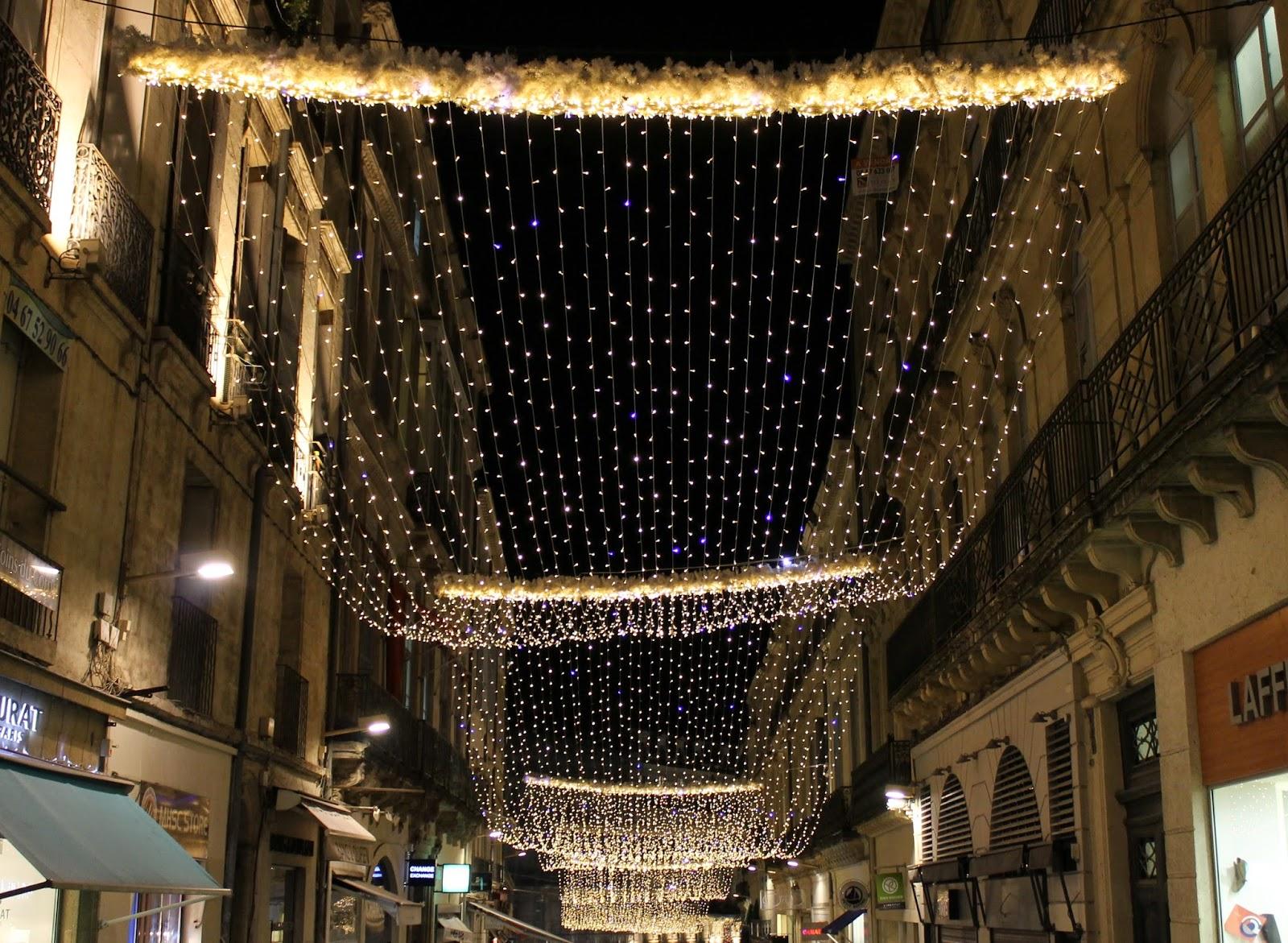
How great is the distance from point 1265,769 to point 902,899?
1460cm

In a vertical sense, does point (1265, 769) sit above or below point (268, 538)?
below

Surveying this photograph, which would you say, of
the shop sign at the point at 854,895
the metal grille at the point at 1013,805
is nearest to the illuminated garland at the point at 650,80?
the metal grille at the point at 1013,805

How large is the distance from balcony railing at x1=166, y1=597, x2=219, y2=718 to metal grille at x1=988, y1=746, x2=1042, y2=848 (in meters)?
8.20

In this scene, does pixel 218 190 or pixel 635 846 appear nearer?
pixel 218 190


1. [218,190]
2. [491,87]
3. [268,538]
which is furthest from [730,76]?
[268,538]

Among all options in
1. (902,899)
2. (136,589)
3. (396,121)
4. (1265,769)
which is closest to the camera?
(1265,769)

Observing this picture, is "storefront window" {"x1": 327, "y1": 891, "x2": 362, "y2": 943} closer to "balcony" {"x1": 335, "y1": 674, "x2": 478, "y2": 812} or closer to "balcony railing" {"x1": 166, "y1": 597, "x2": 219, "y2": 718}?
"balcony" {"x1": 335, "y1": 674, "x2": 478, "y2": 812}

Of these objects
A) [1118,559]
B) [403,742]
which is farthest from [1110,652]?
[403,742]

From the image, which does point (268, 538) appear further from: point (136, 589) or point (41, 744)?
point (41, 744)

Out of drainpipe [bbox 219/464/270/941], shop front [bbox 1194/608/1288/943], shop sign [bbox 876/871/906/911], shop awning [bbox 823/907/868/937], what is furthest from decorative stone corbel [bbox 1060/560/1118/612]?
shop awning [bbox 823/907/868/937]

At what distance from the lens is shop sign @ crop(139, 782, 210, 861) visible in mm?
11734

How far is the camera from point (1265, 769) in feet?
27.5

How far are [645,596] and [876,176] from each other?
8970 mm

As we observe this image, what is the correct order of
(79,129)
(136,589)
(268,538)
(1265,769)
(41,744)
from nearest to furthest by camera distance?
(1265,769) → (41,744) → (79,129) → (136,589) → (268,538)
